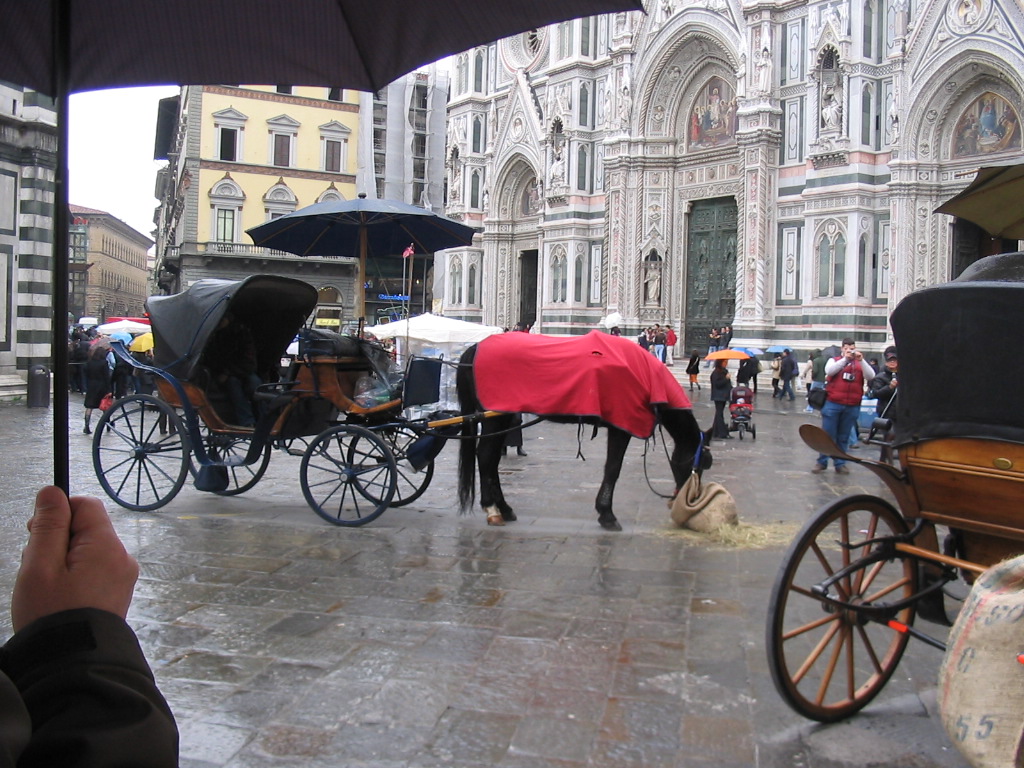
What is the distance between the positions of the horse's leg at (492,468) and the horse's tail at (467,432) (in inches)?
3.1

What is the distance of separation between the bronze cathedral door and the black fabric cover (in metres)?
24.0

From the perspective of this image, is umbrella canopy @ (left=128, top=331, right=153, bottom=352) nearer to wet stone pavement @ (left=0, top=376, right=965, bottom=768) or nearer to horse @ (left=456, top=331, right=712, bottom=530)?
wet stone pavement @ (left=0, top=376, right=965, bottom=768)

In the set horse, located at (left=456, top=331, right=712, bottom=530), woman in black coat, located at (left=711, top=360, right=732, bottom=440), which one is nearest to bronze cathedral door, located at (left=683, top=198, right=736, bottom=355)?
woman in black coat, located at (left=711, top=360, right=732, bottom=440)

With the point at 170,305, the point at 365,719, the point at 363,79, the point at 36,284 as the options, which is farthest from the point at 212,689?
the point at 36,284

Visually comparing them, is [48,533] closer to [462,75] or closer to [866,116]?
[866,116]

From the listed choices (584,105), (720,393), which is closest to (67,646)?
(720,393)

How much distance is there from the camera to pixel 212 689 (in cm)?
405

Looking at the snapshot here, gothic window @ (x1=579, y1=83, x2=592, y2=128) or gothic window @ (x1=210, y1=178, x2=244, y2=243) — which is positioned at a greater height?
gothic window @ (x1=579, y1=83, x2=592, y2=128)

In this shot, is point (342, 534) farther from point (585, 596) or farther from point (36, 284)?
point (36, 284)

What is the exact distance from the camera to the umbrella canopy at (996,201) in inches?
274

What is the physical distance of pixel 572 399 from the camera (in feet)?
24.3

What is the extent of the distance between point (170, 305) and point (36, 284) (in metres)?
14.2

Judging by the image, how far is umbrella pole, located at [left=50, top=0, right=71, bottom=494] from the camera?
5.15 ft

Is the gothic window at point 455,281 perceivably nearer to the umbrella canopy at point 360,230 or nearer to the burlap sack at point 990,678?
the umbrella canopy at point 360,230
